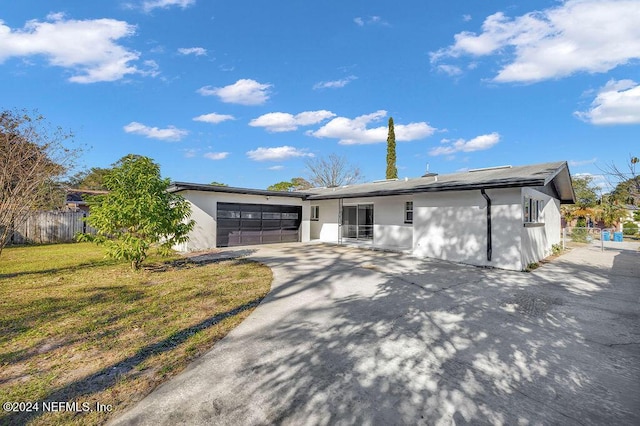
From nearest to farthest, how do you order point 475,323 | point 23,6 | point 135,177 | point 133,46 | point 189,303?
point 475,323
point 189,303
point 135,177
point 23,6
point 133,46

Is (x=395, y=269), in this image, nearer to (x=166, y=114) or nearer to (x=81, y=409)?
(x=81, y=409)

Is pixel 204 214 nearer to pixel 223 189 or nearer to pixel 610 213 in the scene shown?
pixel 223 189

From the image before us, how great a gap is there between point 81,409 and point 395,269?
24.4ft

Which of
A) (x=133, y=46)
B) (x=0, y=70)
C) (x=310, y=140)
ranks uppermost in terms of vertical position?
(x=310, y=140)

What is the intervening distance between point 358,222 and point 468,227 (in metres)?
7.30

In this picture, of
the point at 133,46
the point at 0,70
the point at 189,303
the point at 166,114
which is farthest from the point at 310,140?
the point at 189,303

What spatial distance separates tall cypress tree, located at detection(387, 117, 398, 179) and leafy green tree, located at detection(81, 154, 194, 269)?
22.2m

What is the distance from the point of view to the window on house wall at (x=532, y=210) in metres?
9.44

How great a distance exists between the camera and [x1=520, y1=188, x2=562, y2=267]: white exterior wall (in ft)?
29.5

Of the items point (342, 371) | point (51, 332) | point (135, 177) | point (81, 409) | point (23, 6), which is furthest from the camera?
point (23, 6)

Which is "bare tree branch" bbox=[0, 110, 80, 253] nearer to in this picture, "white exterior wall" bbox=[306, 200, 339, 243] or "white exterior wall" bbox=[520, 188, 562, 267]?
"white exterior wall" bbox=[306, 200, 339, 243]

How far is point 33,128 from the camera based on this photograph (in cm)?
866

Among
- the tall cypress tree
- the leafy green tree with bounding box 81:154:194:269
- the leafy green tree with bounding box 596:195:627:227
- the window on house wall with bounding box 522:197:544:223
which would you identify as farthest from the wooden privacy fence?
the leafy green tree with bounding box 596:195:627:227

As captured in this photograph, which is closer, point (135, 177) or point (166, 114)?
point (135, 177)
